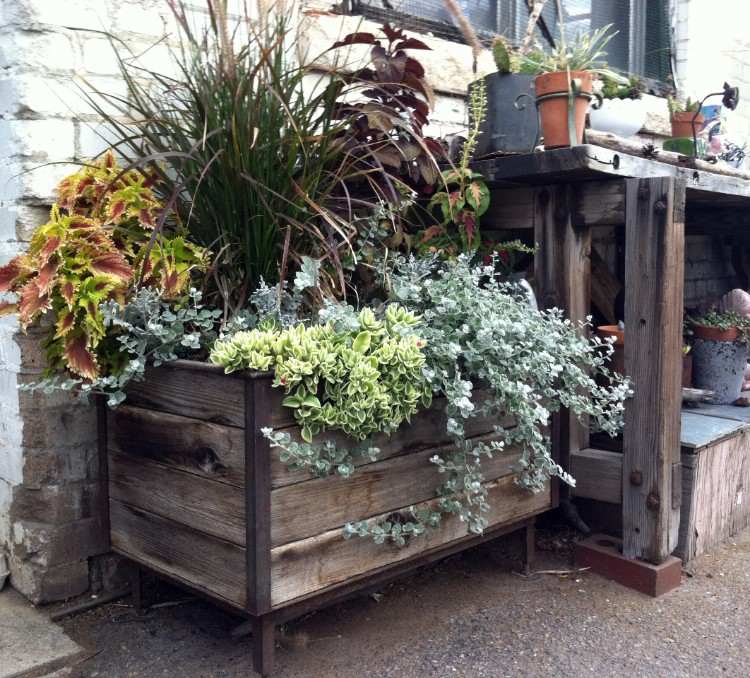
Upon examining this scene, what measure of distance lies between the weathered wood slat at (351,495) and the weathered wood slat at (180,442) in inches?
5.5

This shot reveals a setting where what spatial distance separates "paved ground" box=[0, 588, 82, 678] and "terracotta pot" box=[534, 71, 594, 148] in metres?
2.24

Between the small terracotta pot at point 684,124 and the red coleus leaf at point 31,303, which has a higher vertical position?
the small terracotta pot at point 684,124

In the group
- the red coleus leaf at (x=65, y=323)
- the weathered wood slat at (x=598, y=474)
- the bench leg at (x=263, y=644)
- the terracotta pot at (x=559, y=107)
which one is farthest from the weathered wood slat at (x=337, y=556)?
the terracotta pot at (x=559, y=107)

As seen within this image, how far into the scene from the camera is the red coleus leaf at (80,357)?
2.14 metres

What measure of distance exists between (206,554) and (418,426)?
26.7 inches

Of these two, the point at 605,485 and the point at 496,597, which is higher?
the point at 605,485

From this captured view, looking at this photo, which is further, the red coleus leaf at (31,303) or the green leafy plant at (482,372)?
the green leafy plant at (482,372)

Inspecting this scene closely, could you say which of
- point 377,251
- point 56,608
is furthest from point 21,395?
point 377,251

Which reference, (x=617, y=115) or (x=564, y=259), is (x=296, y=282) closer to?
(x=564, y=259)

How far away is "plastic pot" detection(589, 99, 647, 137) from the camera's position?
139 inches

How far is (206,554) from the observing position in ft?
7.03

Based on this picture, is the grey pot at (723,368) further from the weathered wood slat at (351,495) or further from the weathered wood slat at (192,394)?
the weathered wood slat at (192,394)

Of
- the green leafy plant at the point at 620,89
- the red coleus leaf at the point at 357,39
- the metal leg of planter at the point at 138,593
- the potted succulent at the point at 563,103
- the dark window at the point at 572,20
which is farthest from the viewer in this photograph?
the dark window at the point at 572,20

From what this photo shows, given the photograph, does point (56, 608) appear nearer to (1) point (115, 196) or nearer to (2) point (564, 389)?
(1) point (115, 196)
